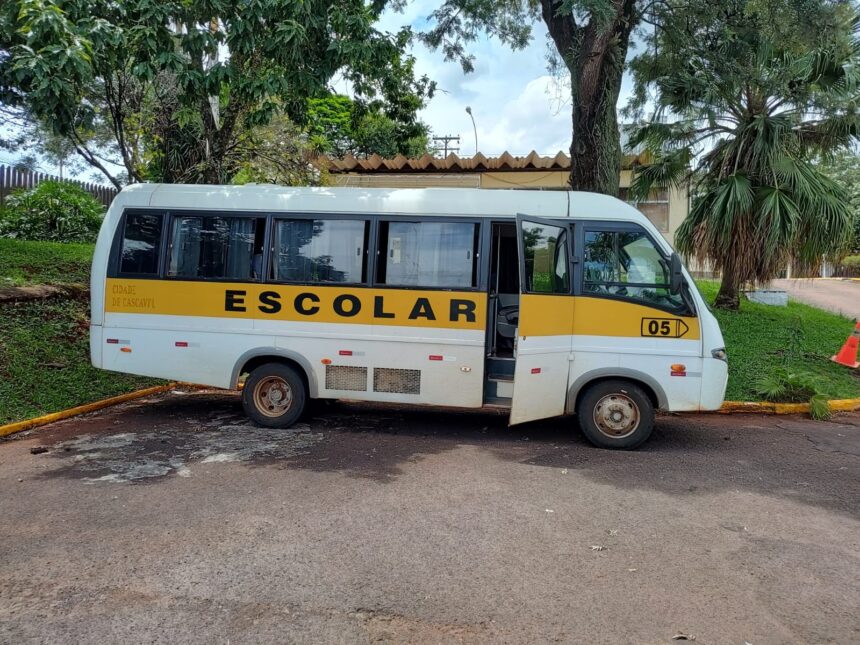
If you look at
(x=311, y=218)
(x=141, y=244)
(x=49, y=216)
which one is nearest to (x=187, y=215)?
(x=141, y=244)

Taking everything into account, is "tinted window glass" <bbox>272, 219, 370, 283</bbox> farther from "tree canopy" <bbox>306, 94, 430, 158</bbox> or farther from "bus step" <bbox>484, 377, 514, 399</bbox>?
"tree canopy" <bbox>306, 94, 430, 158</bbox>

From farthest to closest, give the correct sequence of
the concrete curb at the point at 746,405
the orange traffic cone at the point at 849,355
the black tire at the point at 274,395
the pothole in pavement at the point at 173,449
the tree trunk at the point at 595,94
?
the orange traffic cone at the point at 849,355 → the tree trunk at the point at 595,94 → the concrete curb at the point at 746,405 → the black tire at the point at 274,395 → the pothole in pavement at the point at 173,449

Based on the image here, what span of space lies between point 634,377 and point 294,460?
11.7 ft

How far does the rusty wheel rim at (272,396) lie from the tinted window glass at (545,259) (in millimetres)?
3084

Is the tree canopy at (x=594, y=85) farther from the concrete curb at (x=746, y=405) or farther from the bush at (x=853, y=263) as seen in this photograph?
the bush at (x=853, y=263)

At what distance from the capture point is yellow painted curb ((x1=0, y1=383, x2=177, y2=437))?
7266mm

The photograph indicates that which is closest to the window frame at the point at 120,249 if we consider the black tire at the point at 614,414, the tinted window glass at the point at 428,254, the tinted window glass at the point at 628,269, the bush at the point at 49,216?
the tinted window glass at the point at 428,254

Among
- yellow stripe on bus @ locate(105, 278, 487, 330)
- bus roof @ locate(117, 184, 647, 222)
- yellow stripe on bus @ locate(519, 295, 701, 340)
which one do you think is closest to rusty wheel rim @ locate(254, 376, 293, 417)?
yellow stripe on bus @ locate(105, 278, 487, 330)

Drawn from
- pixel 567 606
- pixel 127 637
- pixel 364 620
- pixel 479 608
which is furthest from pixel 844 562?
pixel 127 637

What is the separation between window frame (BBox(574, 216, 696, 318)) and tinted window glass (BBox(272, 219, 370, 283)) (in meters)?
2.38

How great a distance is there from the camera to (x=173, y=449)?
262 inches

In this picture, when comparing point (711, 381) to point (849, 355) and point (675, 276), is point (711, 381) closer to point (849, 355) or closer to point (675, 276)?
Answer: point (675, 276)

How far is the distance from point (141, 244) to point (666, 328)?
601 cm

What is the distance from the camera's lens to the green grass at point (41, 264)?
11028 mm
